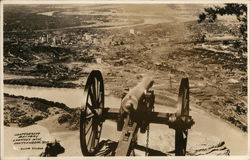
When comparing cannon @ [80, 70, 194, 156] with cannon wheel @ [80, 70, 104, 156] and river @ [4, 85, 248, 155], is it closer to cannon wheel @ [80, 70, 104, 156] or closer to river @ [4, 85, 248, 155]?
cannon wheel @ [80, 70, 104, 156]

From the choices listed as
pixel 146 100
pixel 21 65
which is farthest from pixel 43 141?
pixel 146 100

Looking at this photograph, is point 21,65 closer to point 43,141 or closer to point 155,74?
point 43,141

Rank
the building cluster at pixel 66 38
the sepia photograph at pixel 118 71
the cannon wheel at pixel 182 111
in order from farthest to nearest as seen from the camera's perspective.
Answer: the building cluster at pixel 66 38
the sepia photograph at pixel 118 71
the cannon wheel at pixel 182 111

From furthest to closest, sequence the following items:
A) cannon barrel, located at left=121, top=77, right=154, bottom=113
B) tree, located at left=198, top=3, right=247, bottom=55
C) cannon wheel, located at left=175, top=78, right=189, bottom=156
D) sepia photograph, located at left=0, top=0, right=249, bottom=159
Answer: tree, located at left=198, top=3, right=247, bottom=55, sepia photograph, located at left=0, top=0, right=249, bottom=159, cannon wheel, located at left=175, top=78, right=189, bottom=156, cannon barrel, located at left=121, top=77, right=154, bottom=113

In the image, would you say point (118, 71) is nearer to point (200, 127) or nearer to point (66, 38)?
point (66, 38)

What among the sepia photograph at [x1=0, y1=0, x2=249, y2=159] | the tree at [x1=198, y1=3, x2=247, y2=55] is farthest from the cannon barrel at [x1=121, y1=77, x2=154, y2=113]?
the tree at [x1=198, y1=3, x2=247, y2=55]

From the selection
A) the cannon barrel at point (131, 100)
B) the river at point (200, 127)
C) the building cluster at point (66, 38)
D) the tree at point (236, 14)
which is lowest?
the river at point (200, 127)

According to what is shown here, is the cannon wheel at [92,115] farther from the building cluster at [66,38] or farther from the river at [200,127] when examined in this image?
the building cluster at [66,38]

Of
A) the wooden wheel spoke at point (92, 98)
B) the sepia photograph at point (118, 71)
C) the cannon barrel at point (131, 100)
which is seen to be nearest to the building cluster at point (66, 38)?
the sepia photograph at point (118, 71)
